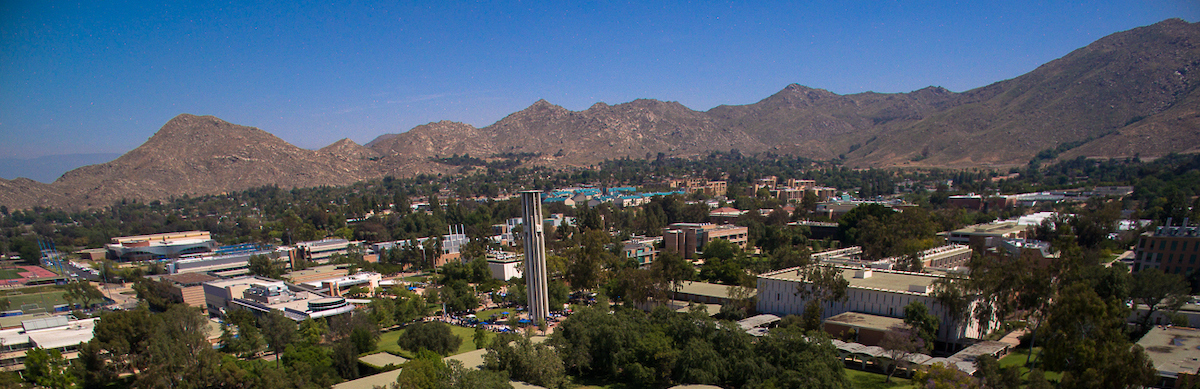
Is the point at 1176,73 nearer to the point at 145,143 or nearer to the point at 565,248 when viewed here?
the point at 565,248

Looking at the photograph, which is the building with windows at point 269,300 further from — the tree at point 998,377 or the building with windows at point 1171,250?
the building with windows at point 1171,250

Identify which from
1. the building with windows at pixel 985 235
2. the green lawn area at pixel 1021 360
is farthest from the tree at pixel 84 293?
the building with windows at pixel 985 235

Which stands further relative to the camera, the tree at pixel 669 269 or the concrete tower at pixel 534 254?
the tree at pixel 669 269

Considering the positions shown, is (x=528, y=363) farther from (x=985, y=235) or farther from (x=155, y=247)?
(x=155, y=247)

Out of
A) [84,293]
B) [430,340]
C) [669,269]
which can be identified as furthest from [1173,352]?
[84,293]

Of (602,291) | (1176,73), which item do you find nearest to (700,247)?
(602,291)

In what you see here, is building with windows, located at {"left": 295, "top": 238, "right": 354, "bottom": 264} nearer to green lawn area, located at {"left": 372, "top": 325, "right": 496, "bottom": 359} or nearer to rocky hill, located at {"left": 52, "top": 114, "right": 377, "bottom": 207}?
green lawn area, located at {"left": 372, "top": 325, "right": 496, "bottom": 359}
